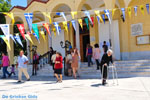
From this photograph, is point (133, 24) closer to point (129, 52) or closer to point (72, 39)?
point (129, 52)

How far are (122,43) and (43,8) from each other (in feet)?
23.0

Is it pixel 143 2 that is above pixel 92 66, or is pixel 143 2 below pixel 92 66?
above

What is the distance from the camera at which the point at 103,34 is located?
15.6 meters

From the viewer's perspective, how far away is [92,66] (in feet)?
41.2

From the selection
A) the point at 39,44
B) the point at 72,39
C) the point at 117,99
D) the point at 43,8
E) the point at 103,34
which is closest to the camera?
the point at 117,99

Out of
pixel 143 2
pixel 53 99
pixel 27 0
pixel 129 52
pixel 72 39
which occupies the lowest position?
pixel 53 99

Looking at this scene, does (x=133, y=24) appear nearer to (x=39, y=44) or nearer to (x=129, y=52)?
(x=129, y=52)

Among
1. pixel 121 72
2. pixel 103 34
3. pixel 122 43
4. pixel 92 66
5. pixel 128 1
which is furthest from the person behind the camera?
pixel 103 34

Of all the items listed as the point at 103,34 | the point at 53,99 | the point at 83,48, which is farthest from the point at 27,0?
the point at 53,99

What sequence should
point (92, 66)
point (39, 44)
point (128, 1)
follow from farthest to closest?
point (39, 44)
point (128, 1)
point (92, 66)

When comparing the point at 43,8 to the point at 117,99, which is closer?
the point at 117,99

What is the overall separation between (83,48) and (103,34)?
2722 mm

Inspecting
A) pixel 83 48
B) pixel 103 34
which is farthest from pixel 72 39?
pixel 103 34

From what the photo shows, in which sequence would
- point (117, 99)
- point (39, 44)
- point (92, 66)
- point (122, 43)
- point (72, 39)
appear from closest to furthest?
point (117, 99)
point (92, 66)
point (122, 43)
point (72, 39)
point (39, 44)
